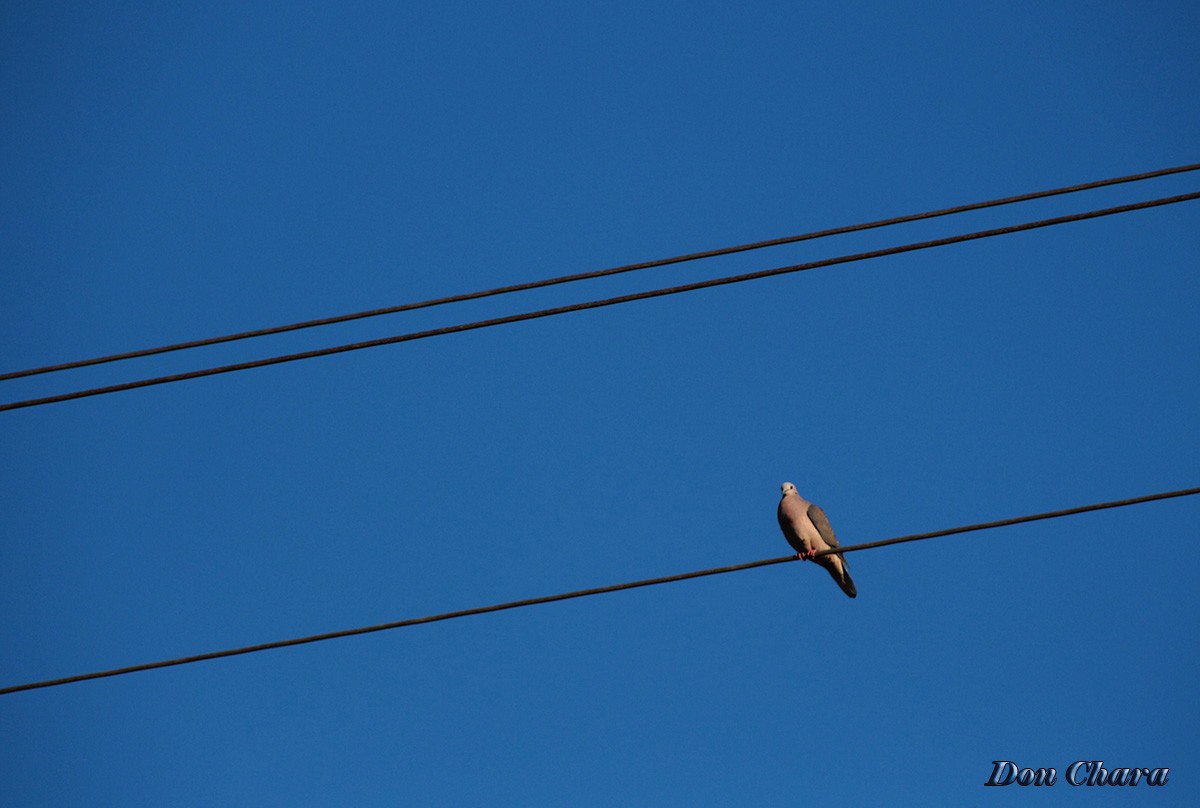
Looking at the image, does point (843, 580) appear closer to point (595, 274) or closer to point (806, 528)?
point (806, 528)

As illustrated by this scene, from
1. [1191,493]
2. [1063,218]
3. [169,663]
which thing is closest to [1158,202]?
[1063,218]

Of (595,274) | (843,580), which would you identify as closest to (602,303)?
(595,274)

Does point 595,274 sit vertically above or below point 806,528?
above

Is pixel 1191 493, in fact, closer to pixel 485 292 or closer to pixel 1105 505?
pixel 1105 505

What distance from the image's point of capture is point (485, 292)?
6.51 m

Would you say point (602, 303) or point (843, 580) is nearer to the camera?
point (602, 303)

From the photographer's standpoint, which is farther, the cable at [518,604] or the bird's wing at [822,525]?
the bird's wing at [822,525]

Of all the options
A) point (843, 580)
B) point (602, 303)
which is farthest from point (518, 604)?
point (843, 580)

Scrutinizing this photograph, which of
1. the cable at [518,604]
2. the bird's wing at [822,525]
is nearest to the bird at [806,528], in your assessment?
the bird's wing at [822,525]

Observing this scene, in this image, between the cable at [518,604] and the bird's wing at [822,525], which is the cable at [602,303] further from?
the bird's wing at [822,525]

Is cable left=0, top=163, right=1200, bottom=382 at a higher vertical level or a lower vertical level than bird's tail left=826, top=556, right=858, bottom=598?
higher

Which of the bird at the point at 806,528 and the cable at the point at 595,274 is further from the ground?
the cable at the point at 595,274

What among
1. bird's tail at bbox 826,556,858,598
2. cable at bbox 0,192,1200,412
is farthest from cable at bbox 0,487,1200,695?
bird's tail at bbox 826,556,858,598

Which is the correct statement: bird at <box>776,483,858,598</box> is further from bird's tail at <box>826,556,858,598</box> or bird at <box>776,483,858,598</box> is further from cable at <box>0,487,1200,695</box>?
cable at <box>0,487,1200,695</box>
